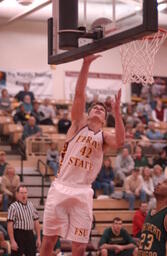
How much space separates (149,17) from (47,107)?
14581 mm

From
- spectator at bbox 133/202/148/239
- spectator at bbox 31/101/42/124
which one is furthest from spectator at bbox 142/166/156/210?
spectator at bbox 31/101/42/124

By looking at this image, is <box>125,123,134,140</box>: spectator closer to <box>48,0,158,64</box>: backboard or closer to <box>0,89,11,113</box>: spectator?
<box>0,89,11,113</box>: spectator

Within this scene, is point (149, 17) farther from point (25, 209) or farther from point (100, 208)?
point (100, 208)

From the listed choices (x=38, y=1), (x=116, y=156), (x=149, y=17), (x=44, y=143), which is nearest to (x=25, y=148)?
(x=44, y=143)

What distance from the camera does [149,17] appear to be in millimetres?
5297

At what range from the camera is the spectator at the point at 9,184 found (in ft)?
44.3

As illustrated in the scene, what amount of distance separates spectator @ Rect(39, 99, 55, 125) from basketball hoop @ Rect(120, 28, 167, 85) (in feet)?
38.2

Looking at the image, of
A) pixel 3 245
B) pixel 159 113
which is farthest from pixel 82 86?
pixel 159 113

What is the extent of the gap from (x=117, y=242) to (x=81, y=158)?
6.52 m

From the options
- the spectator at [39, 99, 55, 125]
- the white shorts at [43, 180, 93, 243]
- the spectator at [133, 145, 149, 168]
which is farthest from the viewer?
the spectator at [39, 99, 55, 125]

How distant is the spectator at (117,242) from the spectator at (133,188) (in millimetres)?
2847

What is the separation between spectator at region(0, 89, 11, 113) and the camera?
19.2m

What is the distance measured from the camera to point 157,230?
5461mm

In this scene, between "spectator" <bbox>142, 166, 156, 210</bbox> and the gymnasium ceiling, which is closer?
"spectator" <bbox>142, 166, 156, 210</bbox>
